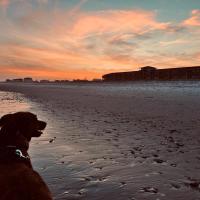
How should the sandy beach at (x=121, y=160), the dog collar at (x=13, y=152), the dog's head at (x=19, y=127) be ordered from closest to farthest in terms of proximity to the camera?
the dog collar at (x=13, y=152), the dog's head at (x=19, y=127), the sandy beach at (x=121, y=160)

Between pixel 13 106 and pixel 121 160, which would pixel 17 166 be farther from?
pixel 13 106

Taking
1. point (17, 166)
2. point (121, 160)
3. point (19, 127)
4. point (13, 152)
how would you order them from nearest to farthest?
point (17, 166)
point (13, 152)
point (19, 127)
point (121, 160)

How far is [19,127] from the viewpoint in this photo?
568 centimetres

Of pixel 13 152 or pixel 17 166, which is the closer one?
pixel 17 166

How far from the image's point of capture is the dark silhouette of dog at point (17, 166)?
3.77 meters

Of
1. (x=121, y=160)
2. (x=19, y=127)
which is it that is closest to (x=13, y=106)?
(x=121, y=160)

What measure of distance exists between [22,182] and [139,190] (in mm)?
2690

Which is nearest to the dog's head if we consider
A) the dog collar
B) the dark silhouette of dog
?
the dark silhouette of dog

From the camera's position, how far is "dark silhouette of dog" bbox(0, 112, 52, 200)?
12.4 ft

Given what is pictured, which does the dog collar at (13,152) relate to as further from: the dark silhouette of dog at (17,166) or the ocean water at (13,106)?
the ocean water at (13,106)

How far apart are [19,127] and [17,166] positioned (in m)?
1.47

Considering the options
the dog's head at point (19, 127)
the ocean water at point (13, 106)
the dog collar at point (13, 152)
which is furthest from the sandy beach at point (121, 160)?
the ocean water at point (13, 106)

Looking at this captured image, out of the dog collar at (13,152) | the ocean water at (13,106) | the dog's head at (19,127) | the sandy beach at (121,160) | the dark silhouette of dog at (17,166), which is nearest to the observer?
the dark silhouette of dog at (17,166)

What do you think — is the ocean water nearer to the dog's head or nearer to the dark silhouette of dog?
the dog's head
